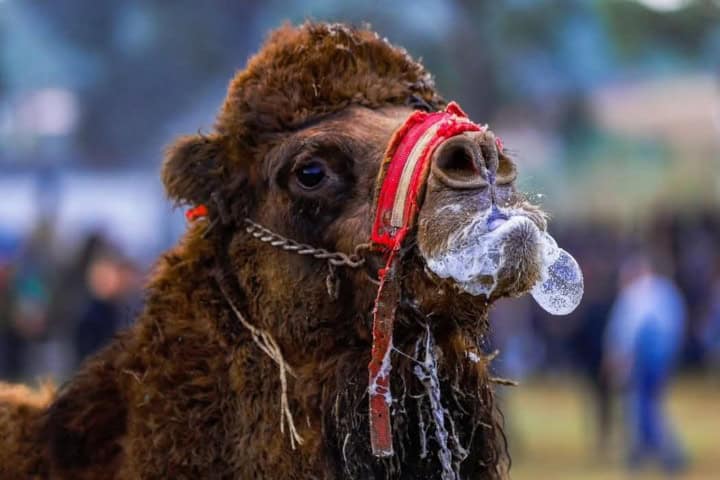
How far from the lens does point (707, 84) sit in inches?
1058

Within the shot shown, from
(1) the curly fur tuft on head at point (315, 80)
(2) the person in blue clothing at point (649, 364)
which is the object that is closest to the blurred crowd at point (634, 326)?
(2) the person in blue clothing at point (649, 364)

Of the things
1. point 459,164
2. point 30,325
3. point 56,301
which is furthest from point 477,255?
point 30,325

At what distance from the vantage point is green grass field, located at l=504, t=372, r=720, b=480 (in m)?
13.9

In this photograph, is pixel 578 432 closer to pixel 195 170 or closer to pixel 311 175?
pixel 195 170

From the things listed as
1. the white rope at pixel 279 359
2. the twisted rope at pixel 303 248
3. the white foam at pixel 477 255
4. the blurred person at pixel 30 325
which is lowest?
the white rope at pixel 279 359

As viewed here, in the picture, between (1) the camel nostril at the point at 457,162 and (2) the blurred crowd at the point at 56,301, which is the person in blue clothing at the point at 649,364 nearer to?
(2) the blurred crowd at the point at 56,301

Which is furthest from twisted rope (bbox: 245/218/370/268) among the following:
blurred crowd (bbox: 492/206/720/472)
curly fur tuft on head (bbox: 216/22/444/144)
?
blurred crowd (bbox: 492/206/720/472)

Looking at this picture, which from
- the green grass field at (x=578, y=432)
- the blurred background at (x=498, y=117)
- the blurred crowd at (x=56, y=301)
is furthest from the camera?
the blurred background at (x=498, y=117)

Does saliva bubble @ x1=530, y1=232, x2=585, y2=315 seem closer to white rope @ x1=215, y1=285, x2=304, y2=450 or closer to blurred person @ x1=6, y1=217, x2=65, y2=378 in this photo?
white rope @ x1=215, y1=285, x2=304, y2=450

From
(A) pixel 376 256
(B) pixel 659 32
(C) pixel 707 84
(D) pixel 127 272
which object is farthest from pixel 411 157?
(B) pixel 659 32

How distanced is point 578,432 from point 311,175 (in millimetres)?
14361

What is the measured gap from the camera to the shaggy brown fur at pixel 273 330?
3.72 metres

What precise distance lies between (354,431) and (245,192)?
3.03 feet

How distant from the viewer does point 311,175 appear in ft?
13.0
